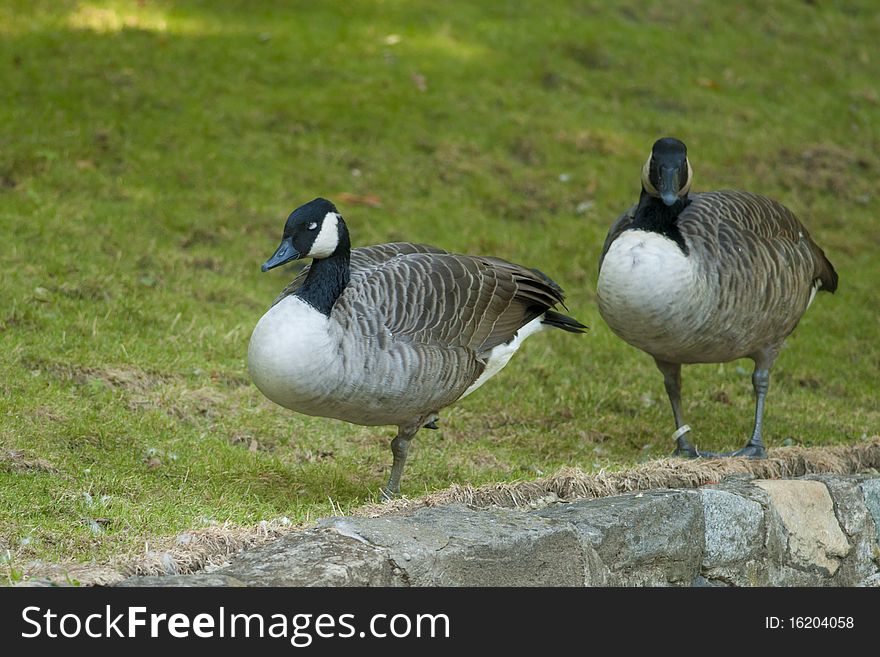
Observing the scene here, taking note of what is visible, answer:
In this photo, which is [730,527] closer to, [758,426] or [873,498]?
[873,498]

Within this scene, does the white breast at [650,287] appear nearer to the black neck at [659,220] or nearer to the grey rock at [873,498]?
the black neck at [659,220]

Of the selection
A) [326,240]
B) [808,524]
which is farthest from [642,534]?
[326,240]

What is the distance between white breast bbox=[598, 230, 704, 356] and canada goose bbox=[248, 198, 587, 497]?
545 millimetres

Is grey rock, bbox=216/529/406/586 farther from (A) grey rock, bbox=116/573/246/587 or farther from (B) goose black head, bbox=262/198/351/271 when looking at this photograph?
(B) goose black head, bbox=262/198/351/271

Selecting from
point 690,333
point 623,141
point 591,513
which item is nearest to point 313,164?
point 623,141

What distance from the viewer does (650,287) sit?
633cm

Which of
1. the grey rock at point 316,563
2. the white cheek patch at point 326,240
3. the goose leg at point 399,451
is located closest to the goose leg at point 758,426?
the goose leg at point 399,451

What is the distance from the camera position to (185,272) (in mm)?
9125

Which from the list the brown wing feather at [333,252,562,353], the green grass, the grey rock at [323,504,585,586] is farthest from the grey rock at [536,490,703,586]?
the green grass

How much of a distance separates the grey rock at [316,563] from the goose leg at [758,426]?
125 inches
